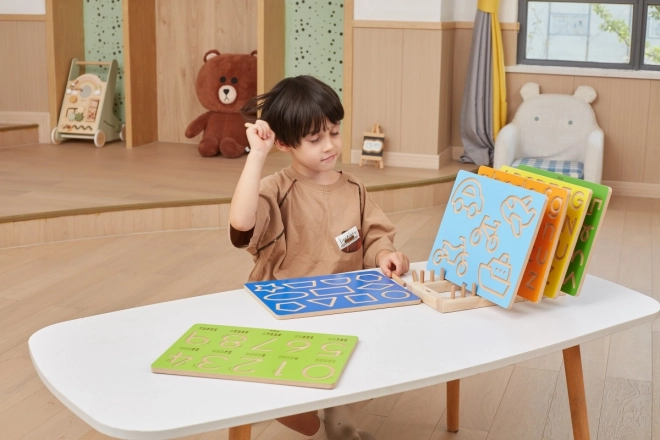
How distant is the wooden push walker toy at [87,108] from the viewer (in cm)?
540

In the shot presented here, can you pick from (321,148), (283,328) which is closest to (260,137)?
(321,148)

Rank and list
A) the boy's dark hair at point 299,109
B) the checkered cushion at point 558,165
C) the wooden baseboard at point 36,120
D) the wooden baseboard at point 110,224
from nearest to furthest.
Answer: the boy's dark hair at point 299,109
the wooden baseboard at point 110,224
the checkered cushion at point 558,165
the wooden baseboard at point 36,120

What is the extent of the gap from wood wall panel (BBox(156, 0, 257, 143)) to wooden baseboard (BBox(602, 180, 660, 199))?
8.10 feet

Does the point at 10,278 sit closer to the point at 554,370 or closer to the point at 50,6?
the point at 554,370

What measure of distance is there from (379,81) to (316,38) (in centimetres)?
69

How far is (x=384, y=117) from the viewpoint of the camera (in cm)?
490

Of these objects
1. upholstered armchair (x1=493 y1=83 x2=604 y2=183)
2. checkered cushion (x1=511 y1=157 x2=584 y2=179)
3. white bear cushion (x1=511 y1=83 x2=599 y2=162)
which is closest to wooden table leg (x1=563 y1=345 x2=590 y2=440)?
checkered cushion (x1=511 y1=157 x2=584 y2=179)

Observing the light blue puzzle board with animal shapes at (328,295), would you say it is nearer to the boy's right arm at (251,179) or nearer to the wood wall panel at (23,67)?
the boy's right arm at (251,179)

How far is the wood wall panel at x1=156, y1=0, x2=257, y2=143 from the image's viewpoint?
17.9ft

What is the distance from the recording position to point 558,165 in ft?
15.3

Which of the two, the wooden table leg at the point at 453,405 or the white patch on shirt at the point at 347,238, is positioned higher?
the white patch on shirt at the point at 347,238

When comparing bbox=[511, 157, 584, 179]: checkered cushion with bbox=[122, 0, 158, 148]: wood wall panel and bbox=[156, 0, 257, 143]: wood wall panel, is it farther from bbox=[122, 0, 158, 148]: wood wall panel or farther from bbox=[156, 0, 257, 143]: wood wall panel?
bbox=[122, 0, 158, 148]: wood wall panel

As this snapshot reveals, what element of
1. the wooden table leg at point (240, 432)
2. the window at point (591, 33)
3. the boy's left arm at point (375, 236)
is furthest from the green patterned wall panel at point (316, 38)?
the wooden table leg at point (240, 432)

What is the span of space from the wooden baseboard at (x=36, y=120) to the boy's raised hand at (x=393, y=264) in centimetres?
433
